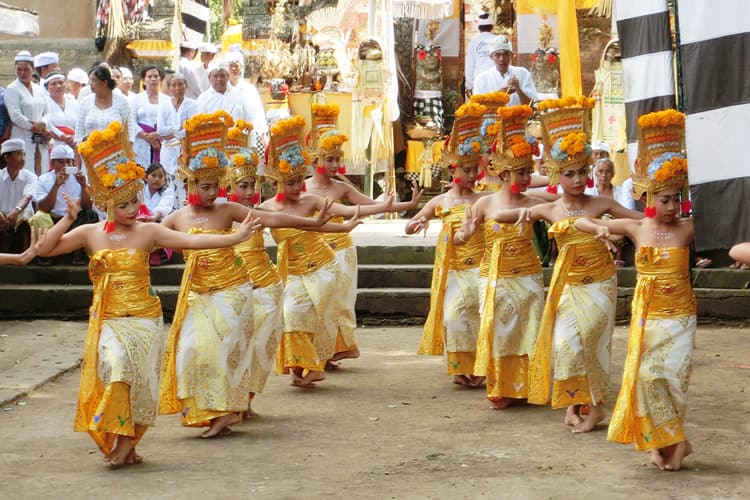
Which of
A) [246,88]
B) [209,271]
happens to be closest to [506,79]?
[246,88]

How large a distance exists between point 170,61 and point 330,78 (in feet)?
7.94

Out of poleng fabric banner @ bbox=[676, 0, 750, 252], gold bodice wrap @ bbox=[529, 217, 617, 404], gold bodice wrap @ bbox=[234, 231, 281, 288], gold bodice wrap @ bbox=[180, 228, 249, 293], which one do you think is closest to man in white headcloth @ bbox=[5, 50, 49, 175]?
gold bodice wrap @ bbox=[234, 231, 281, 288]

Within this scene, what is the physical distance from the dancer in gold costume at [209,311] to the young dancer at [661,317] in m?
2.22

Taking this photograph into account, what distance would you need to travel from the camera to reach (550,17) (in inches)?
665

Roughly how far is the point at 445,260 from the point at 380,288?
3346mm

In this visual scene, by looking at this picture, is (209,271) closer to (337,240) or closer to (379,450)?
(379,450)

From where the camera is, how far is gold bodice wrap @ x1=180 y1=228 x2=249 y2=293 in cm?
786

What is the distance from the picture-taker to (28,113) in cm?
1320

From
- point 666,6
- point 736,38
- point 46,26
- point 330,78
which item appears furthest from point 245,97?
point 736,38

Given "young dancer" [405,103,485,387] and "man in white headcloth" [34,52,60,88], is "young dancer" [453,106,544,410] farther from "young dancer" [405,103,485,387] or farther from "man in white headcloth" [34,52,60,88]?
"man in white headcloth" [34,52,60,88]

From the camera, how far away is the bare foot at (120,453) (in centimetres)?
699

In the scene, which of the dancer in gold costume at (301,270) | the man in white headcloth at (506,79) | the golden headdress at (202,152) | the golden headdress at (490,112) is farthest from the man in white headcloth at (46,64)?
the golden headdress at (202,152)

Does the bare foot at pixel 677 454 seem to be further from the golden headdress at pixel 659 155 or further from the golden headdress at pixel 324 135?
the golden headdress at pixel 324 135

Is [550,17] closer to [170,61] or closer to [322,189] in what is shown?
[170,61]
